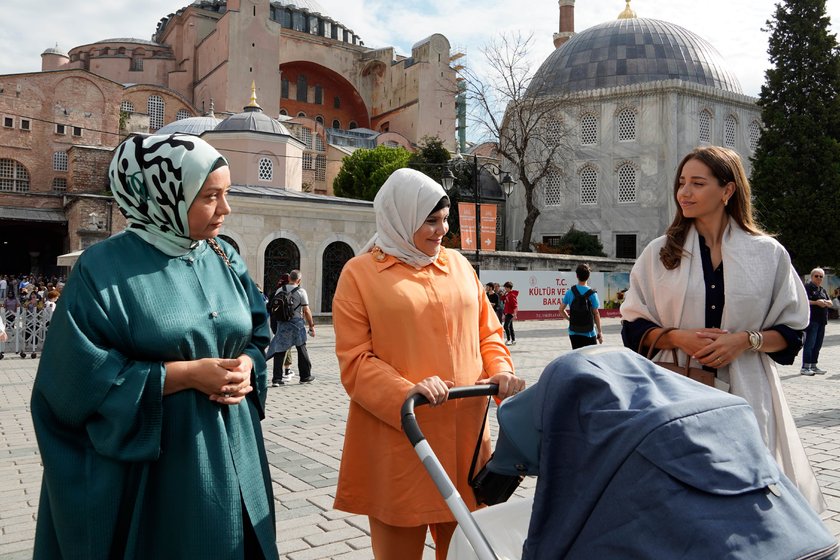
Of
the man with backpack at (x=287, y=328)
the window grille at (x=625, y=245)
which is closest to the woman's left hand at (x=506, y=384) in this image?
the man with backpack at (x=287, y=328)

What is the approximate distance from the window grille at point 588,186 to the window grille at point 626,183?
153 cm

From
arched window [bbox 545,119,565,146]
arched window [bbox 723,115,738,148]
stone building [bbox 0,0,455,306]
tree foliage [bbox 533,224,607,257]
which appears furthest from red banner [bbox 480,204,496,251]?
arched window [bbox 723,115,738,148]

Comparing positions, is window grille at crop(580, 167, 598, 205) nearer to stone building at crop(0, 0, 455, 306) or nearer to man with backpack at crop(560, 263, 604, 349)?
stone building at crop(0, 0, 455, 306)

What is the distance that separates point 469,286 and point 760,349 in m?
1.12

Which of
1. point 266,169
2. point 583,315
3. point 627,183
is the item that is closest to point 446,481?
point 583,315

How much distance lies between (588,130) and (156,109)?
128 feet

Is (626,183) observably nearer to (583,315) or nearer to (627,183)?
(627,183)

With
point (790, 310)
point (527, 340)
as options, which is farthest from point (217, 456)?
point (527, 340)

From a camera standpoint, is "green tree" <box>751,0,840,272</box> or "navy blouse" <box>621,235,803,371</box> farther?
"green tree" <box>751,0,840,272</box>

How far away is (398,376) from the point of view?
2.48 metres

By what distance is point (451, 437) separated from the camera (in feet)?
8.31

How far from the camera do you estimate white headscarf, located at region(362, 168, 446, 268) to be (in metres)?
2.58

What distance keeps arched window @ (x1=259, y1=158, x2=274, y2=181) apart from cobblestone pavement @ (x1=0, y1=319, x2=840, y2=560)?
62.0 feet

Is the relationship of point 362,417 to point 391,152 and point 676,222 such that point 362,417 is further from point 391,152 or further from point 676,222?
point 391,152
